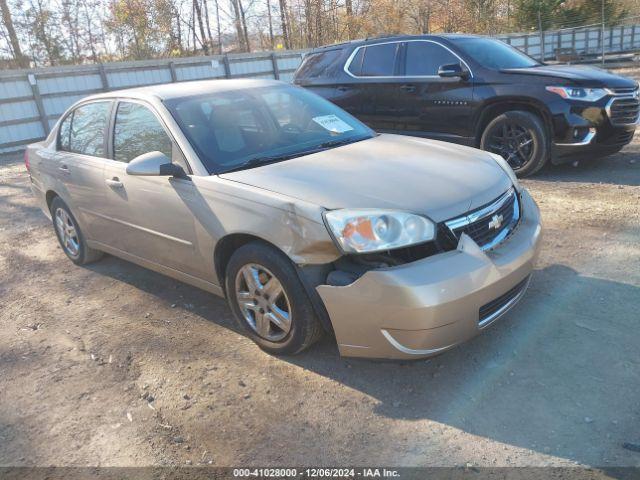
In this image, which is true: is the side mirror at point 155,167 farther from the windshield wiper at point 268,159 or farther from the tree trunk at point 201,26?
the tree trunk at point 201,26

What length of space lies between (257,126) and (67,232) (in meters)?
2.49

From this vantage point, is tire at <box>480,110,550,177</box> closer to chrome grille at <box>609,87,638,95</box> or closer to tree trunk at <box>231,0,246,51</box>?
chrome grille at <box>609,87,638,95</box>

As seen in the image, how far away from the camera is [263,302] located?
10.5ft

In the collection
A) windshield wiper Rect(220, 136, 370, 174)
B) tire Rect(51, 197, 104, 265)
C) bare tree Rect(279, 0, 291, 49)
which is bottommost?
tire Rect(51, 197, 104, 265)

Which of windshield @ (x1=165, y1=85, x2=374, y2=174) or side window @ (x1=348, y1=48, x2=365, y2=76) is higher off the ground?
side window @ (x1=348, y1=48, x2=365, y2=76)

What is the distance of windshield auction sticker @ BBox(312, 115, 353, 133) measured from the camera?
13.5 feet

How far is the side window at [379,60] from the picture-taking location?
7391 millimetres

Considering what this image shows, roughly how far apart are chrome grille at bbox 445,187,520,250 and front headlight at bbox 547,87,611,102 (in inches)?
134

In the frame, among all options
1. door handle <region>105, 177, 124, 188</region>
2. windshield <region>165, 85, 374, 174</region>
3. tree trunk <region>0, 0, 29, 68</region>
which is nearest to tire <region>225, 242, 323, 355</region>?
windshield <region>165, 85, 374, 174</region>

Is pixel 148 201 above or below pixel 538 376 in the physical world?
above

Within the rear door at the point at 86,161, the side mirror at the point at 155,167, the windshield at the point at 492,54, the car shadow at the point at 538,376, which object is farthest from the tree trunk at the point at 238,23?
the car shadow at the point at 538,376

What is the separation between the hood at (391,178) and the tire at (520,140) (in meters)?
2.97

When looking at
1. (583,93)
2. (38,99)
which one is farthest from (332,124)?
(38,99)

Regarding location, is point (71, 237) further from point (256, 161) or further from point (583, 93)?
point (583, 93)
